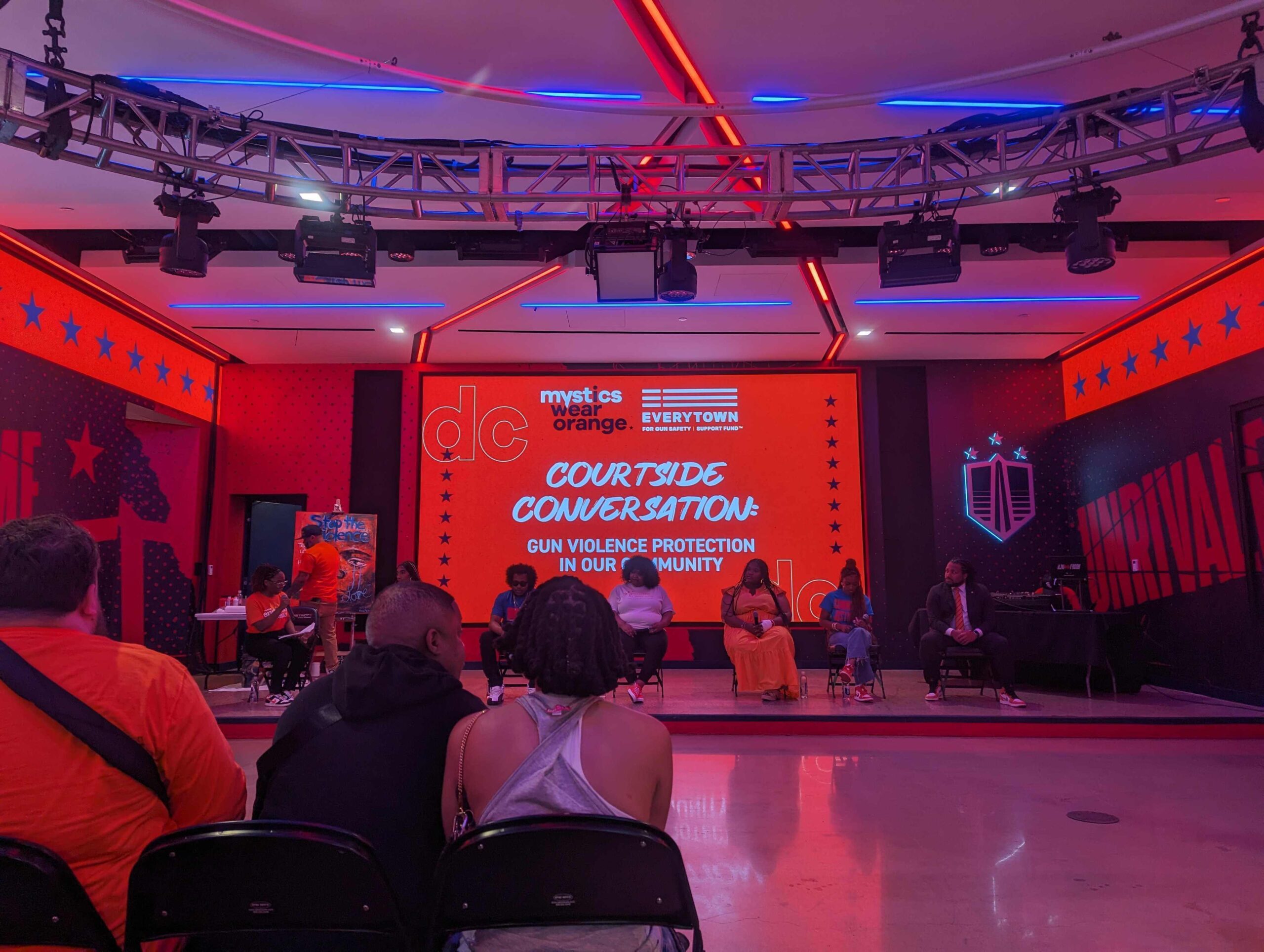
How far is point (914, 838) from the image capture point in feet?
12.2

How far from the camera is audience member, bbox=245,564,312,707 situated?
6570 millimetres

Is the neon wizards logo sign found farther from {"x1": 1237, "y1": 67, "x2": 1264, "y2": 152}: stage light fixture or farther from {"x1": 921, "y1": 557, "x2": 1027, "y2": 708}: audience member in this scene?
{"x1": 1237, "y1": 67, "x2": 1264, "y2": 152}: stage light fixture

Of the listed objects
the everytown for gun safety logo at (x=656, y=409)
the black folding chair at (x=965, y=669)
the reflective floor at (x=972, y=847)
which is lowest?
the reflective floor at (x=972, y=847)

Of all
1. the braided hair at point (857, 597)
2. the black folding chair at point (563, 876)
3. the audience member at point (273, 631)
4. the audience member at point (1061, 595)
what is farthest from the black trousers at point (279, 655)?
the audience member at point (1061, 595)

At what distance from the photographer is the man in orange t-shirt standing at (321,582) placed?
7.28m

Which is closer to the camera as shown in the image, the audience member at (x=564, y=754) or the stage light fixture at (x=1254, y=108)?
the audience member at (x=564, y=754)

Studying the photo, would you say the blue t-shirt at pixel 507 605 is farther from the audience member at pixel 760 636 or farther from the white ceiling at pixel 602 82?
the white ceiling at pixel 602 82

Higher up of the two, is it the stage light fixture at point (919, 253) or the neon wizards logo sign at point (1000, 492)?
the stage light fixture at point (919, 253)

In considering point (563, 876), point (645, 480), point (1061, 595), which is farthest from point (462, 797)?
point (645, 480)

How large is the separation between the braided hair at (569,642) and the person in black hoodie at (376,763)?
216 millimetres

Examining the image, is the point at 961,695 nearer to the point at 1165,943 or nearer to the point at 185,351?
the point at 1165,943

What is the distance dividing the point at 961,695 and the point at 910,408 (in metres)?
3.97

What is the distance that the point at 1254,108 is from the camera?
427 centimetres

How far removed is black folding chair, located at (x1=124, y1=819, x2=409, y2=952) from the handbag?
22cm
